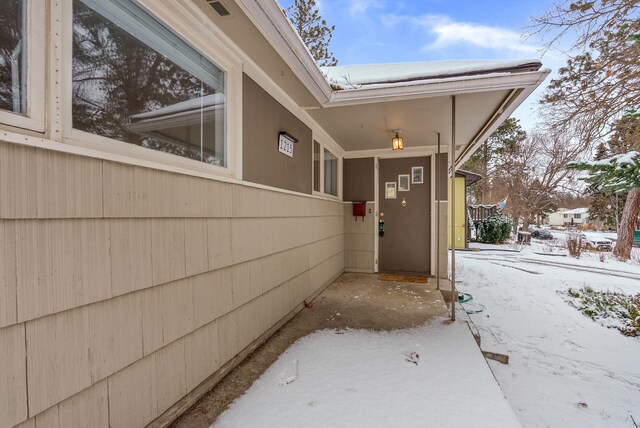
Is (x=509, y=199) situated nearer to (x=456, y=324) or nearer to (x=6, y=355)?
(x=456, y=324)

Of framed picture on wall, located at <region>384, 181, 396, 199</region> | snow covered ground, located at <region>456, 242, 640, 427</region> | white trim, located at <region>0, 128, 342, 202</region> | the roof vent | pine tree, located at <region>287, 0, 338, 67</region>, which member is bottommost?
snow covered ground, located at <region>456, 242, 640, 427</region>

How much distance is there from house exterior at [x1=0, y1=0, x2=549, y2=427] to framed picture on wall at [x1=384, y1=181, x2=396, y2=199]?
222cm

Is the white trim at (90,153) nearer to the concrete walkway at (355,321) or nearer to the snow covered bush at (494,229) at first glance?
the concrete walkway at (355,321)

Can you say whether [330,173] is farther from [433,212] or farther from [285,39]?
[285,39]

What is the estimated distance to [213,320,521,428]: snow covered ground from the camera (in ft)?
5.52

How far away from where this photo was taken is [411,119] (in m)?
3.82

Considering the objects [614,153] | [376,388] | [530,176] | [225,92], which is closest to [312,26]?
[614,153]

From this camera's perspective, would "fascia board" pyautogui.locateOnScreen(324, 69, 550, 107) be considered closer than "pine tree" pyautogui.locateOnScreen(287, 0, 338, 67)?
Yes

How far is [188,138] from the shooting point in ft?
6.41

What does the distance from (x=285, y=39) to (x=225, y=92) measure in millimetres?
576

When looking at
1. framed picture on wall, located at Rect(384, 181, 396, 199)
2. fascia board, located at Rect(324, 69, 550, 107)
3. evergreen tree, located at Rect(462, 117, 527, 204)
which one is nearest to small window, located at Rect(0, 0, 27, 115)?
fascia board, located at Rect(324, 69, 550, 107)

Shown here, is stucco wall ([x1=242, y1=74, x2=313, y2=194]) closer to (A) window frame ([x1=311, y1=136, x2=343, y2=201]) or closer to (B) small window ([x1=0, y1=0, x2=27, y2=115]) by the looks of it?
(A) window frame ([x1=311, y1=136, x2=343, y2=201])

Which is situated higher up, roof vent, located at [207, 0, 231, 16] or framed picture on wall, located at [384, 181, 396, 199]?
Result: roof vent, located at [207, 0, 231, 16]

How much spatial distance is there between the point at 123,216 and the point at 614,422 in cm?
351
